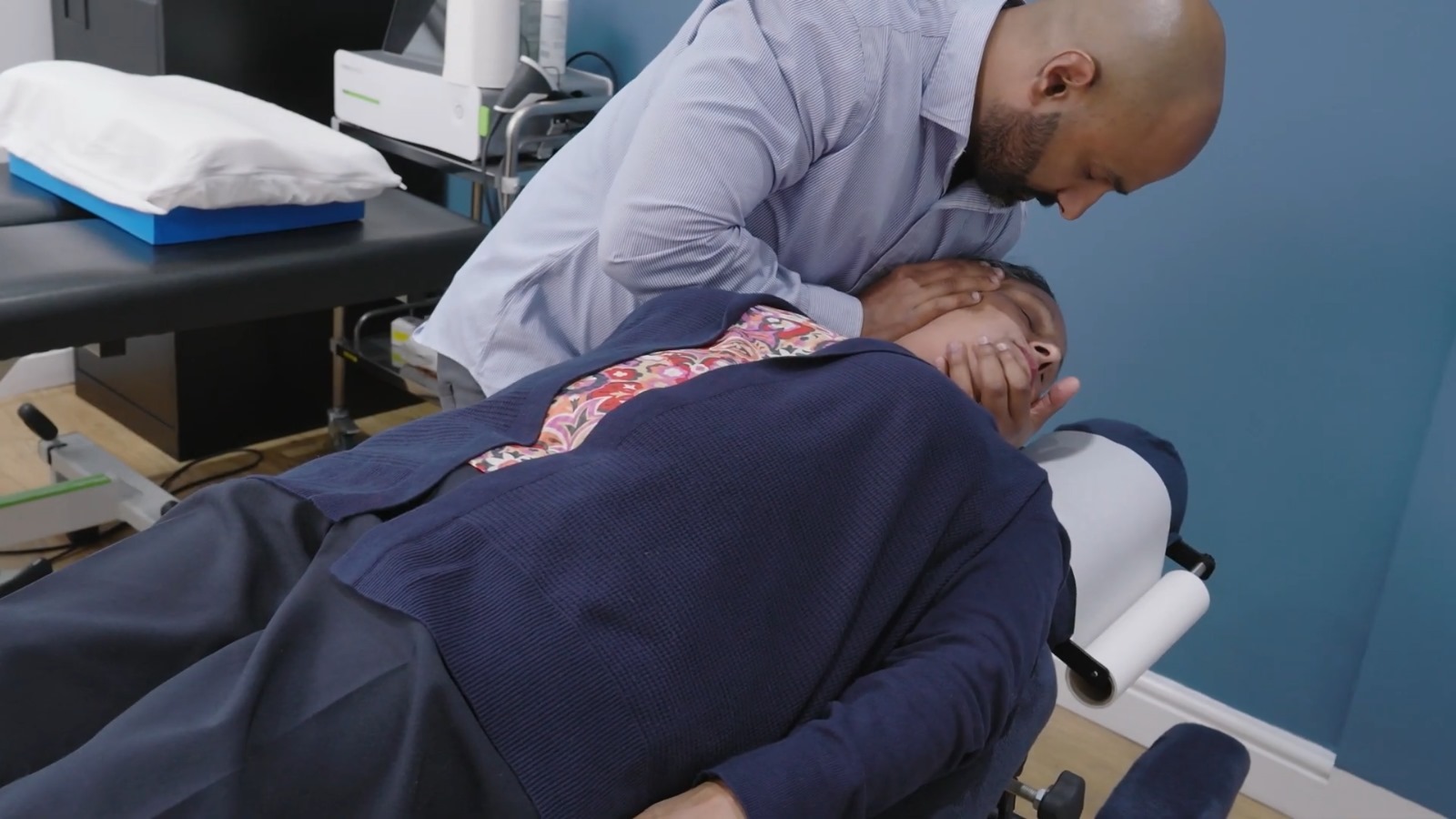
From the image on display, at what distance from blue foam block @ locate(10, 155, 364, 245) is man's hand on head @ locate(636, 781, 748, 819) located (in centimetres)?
126

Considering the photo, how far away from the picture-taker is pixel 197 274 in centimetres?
172

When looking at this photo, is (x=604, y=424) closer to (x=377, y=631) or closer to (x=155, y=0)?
(x=377, y=631)

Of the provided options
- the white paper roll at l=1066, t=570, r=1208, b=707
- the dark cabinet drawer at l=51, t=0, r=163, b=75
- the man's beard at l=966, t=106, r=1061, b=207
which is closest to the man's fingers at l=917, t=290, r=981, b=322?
the man's beard at l=966, t=106, r=1061, b=207

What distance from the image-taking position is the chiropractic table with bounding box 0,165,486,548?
1.61 meters

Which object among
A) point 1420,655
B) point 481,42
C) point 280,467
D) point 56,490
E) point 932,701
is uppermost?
point 481,42

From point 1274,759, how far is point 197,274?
1870 mm

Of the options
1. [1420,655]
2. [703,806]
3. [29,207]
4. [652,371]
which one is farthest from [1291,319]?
[29,207]

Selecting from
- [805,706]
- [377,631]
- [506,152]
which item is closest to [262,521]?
[377,631]

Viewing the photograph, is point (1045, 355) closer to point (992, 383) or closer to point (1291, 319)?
point (992, 383)

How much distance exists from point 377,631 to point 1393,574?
5.39ft

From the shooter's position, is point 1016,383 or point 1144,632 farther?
point 1016,383

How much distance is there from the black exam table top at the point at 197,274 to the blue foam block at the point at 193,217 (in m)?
0.01

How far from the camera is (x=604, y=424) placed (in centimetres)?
104

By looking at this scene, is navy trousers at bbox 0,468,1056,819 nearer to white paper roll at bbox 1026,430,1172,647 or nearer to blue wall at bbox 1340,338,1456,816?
white paper roll at bbox 1026,430,1172,647
